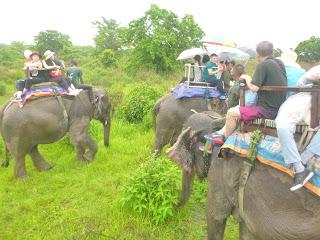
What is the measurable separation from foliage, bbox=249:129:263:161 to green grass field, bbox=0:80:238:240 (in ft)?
6.30

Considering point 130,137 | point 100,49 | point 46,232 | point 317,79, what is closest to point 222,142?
point 317,79

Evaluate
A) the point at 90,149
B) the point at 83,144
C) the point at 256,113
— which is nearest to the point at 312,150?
the point at 256,113

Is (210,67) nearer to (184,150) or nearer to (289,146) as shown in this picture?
(184,150)

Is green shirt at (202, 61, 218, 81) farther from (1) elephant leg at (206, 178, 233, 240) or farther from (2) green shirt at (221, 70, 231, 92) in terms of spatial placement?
(1) elephant leg at (206, 178, 233, 240)

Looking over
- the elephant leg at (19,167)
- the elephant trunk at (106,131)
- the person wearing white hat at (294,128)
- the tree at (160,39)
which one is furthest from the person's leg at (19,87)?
the tree at (160,39)

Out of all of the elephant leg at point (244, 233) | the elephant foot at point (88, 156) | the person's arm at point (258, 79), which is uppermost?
the person's arm at point (258, 79)

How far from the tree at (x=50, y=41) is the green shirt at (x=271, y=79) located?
3931 cm

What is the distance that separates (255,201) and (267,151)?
1.42 feet

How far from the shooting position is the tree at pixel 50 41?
1599 inches

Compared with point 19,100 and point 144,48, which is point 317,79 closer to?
point 19,100

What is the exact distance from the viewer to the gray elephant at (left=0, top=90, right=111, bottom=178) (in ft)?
22.7

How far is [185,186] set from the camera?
4918 mm

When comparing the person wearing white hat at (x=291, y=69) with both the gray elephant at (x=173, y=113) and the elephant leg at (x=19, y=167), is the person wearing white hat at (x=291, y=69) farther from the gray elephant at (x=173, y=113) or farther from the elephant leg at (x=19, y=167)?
the elephant leg at (x=19, y=167)

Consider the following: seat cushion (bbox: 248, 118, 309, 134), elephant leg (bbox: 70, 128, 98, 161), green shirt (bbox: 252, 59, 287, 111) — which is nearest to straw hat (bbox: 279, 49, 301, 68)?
green shirt (bbox: 252, 59, 287, 111)
